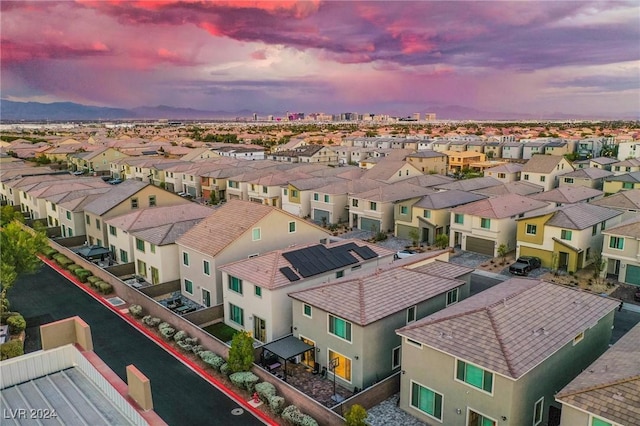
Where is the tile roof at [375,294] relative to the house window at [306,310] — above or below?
above

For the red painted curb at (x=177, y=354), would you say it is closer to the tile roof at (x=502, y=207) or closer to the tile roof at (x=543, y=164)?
the tile roof at (x=502, y=207)

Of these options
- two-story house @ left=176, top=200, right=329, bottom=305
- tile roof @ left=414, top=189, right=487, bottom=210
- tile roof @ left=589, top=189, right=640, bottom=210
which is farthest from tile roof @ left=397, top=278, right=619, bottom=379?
tile roof @ left=589, top=189, right=640, bottom=210

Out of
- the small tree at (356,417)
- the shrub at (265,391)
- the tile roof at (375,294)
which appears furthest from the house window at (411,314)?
the shrub at (265,391)

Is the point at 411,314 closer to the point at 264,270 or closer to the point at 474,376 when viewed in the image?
the point at 474,376

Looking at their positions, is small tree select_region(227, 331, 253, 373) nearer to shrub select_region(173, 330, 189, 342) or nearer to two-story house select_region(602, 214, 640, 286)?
shrub select_region(173, 330, 189, 342)

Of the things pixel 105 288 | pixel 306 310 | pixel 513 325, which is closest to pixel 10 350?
pixel 105 288
